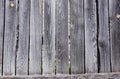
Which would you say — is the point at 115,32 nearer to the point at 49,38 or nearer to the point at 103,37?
the point at 103,37

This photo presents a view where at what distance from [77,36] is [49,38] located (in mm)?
260

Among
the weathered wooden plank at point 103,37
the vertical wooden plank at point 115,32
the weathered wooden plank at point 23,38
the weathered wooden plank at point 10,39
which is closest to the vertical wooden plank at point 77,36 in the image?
the weathered wooden plank at point 103,37

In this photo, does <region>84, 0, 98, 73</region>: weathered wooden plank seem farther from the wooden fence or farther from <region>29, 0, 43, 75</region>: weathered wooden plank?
<region>29, 0, 43, 75</region>: weathered wooden plank

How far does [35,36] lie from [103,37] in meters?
0.63

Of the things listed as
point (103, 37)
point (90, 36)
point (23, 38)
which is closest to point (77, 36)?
point (90, 36)

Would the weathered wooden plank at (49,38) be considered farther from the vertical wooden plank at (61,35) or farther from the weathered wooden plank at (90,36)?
the weathered wooden plank at (90,36)

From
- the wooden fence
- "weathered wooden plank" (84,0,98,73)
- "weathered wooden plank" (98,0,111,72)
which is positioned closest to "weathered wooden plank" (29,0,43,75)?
the wooden fence

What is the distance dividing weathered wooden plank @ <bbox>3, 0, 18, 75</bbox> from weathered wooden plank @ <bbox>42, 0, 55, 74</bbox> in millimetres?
289

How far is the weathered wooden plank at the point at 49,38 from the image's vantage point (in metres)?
2.12

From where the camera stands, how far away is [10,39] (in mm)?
2174

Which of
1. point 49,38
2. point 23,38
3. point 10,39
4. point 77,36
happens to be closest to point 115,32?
point 77,36

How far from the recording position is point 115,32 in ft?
7.02

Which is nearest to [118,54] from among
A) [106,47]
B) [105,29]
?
[106,47]

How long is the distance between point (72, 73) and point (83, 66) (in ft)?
0.39
